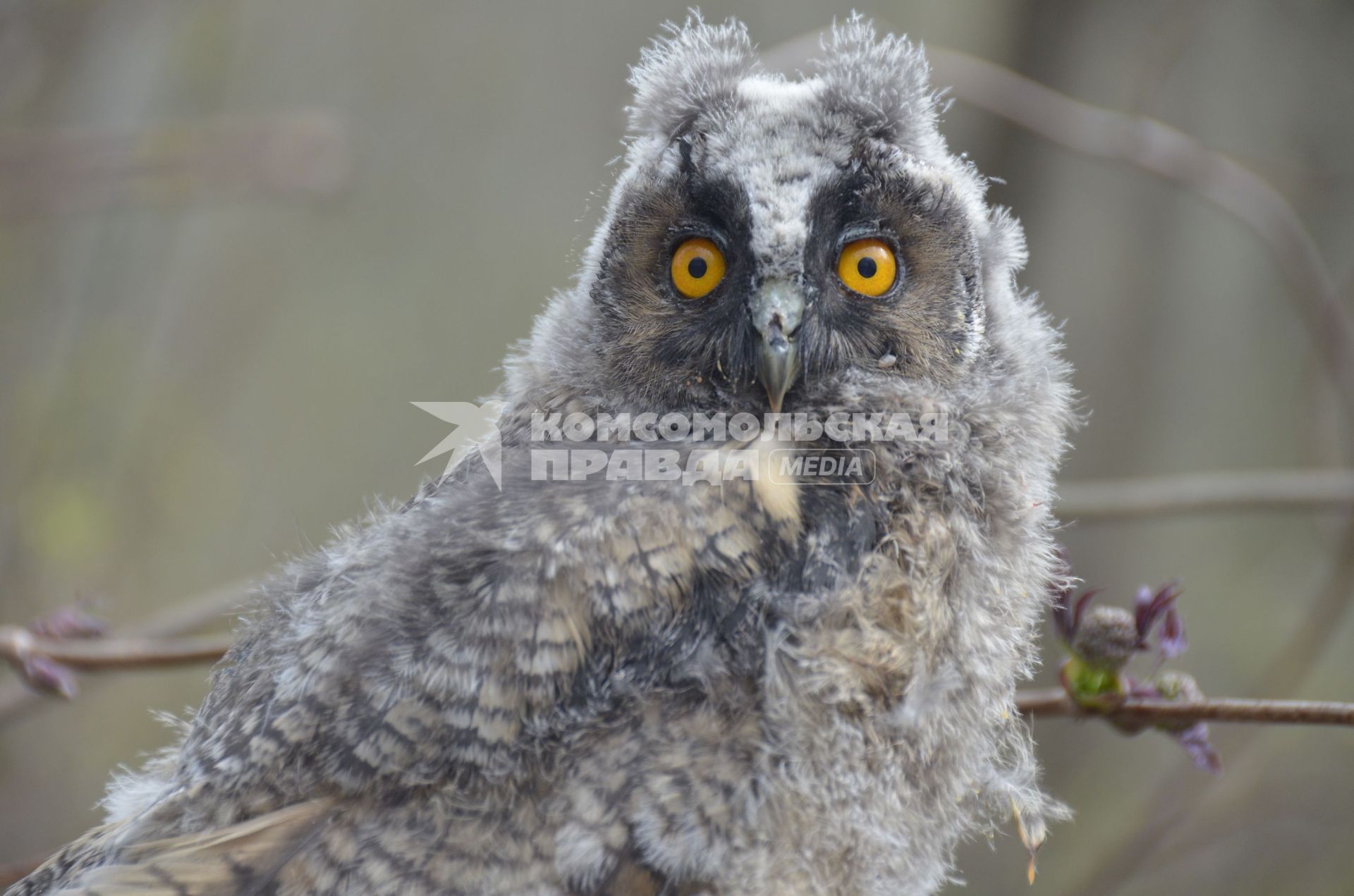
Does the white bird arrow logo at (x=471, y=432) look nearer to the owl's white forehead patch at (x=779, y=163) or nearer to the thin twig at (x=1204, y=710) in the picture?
the owl's white forehead patch at (x=779, y=163)

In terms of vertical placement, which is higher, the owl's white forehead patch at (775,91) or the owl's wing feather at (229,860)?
the owl's white forehead patch at (775,91)

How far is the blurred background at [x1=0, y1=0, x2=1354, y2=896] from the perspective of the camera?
3.93 metres

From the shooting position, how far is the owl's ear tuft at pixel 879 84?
189 cm

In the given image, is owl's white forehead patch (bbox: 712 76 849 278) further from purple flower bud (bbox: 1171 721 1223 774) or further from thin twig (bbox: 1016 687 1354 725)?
purple flower bud (bbox: 1171 721 1223 774)

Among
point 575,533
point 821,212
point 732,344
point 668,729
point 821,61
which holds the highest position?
point 821,61

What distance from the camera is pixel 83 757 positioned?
5668mm

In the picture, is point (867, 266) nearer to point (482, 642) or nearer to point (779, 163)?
point (779, 163)

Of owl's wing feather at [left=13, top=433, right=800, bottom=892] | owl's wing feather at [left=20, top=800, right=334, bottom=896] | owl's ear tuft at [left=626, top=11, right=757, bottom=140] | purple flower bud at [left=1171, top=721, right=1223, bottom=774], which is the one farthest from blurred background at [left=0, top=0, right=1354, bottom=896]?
purple flower bud at [left=1171, top=721, right=1223, bottom=774]

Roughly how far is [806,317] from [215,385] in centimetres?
Result: 476

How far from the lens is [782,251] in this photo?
5.84 ft

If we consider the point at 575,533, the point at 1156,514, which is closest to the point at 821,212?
the point at 575,533

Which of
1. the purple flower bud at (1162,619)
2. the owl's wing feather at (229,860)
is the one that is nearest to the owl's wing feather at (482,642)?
the owl's wing feather at (229,860)

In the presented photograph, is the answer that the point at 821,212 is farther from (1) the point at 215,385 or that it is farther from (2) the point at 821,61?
(1) the point at 215,385

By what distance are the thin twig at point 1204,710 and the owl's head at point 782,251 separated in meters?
0.57
